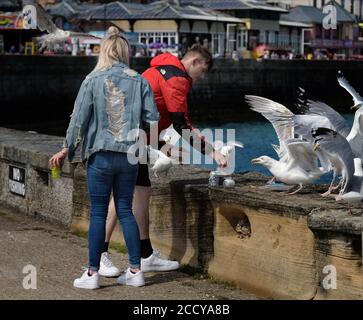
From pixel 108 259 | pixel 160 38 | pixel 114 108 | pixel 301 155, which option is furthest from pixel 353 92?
pixel 160 38

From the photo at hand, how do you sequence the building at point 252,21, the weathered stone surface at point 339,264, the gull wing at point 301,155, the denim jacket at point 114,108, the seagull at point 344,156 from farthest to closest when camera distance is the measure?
the building at point 252,21 < the gull wing at point 301,155 < the seagull at point 344,156 < the denim jacket at point 114,108 < the weathered stone surface at point 339,264

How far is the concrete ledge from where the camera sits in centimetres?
593

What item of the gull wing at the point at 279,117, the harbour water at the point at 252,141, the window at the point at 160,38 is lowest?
the harbour water at the point at 252,141

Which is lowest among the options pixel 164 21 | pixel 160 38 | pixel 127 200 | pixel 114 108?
pixel 127 200

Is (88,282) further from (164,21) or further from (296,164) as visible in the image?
(164,21)

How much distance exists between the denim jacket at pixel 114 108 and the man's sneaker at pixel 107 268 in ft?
3.17

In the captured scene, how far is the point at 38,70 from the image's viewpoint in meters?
41.4

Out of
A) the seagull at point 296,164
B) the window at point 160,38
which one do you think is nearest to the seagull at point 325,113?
the seagull at point 296,164

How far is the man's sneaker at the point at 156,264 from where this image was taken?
7031 mm

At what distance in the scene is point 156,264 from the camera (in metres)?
7.05

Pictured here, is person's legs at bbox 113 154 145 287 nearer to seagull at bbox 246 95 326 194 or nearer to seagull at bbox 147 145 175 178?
seagull at bbox 147 145 175 178

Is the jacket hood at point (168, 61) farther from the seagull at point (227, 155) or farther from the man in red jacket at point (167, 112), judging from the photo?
the seagull at point (227, 155)

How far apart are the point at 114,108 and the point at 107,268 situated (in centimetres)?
133
